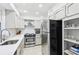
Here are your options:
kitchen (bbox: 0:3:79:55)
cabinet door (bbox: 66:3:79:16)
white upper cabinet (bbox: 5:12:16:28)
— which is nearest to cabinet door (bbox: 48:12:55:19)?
kitchen (bbox: 0:3:79:55)

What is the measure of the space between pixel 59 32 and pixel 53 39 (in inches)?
7.9

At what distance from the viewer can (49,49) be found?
66.2 inches

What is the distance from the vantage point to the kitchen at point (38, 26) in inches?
41.0

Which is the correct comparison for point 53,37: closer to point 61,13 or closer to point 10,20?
point 61,13

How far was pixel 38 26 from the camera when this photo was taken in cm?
159

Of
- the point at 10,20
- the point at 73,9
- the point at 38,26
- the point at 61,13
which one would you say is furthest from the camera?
the point at 38,26

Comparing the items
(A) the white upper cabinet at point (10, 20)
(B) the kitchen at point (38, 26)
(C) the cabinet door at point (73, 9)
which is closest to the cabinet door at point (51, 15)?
(B) the kitchen at point (38, 26)

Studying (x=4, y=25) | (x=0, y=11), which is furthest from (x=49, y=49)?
(x=0, y=11)

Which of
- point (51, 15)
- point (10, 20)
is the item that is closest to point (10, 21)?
point (10, 20)

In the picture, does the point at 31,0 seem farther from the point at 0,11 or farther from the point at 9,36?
the point at 9,36

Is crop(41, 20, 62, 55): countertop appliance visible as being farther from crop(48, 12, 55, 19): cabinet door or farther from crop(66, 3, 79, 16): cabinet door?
crop(66, 3, 79, 16): cabinet door

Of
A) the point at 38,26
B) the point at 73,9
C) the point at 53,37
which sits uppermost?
the point at 73,9

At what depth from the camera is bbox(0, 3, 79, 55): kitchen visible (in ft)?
3.42

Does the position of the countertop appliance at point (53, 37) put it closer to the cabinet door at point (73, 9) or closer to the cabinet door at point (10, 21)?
the cabinet door at point (73, 9)
